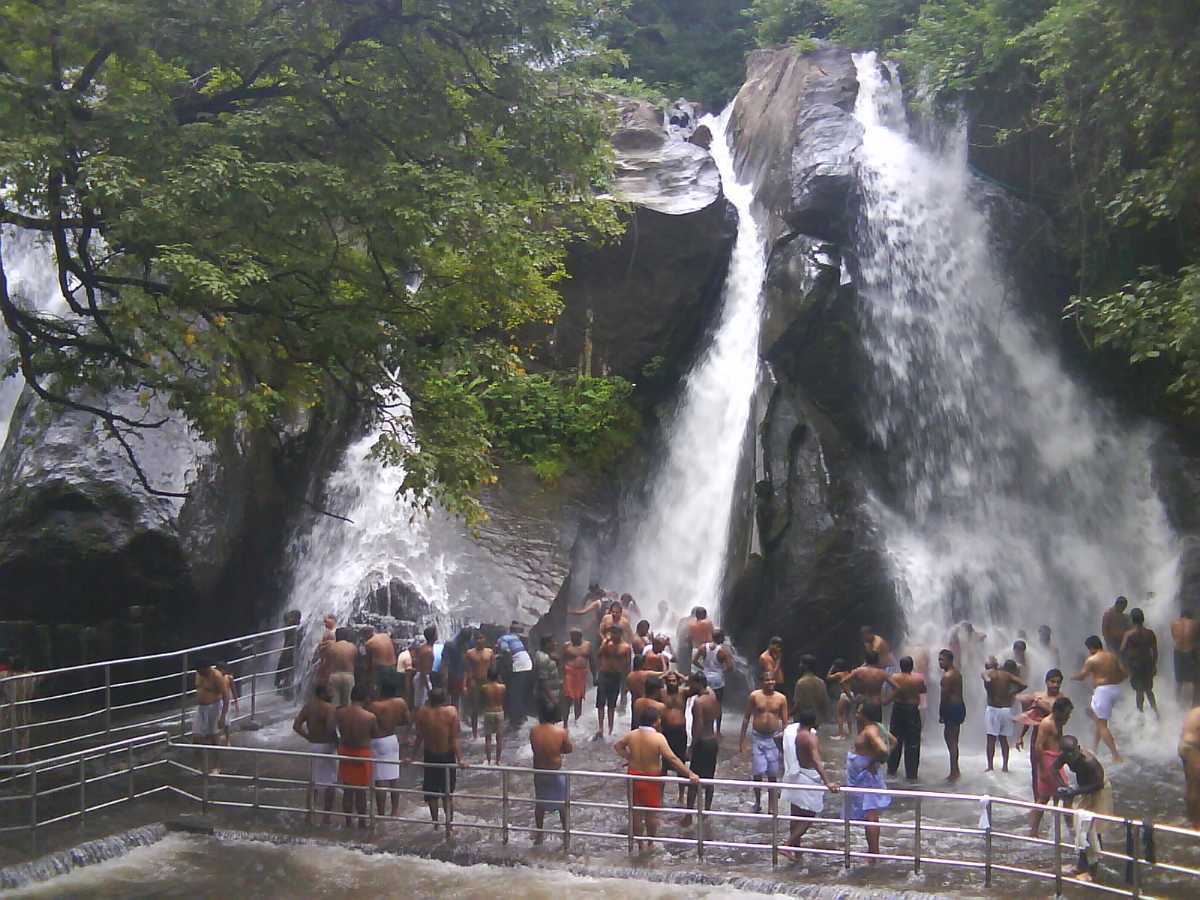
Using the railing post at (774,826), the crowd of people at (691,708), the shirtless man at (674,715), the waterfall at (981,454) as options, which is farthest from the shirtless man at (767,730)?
the waterfall at (981,454)

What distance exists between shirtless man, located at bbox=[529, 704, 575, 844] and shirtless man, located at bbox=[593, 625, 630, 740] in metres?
4.20

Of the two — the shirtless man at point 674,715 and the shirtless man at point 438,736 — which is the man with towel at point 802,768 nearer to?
the shirtless man at point 674,715

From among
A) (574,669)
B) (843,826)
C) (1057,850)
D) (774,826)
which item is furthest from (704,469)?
(1057,850)

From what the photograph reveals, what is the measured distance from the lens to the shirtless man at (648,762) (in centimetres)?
990

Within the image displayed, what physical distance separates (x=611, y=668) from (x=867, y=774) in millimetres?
5340

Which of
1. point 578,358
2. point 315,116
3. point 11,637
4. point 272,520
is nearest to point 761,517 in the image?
point 578,358

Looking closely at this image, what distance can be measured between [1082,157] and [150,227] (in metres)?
16.3

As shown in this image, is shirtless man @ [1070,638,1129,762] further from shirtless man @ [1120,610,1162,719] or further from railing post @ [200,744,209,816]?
railing post @ [200,744,209,816]

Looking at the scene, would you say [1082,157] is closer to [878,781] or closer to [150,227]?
[878,781]

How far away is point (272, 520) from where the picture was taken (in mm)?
19219

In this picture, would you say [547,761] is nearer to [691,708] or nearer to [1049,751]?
[691,708]

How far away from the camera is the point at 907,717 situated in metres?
12.6

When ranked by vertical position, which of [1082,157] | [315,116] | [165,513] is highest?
[1082,157]

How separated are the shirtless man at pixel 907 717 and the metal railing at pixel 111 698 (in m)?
8.33
